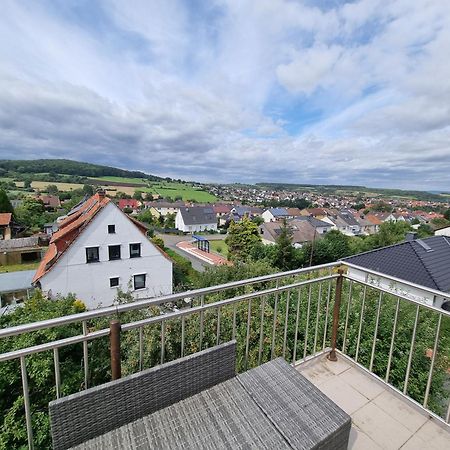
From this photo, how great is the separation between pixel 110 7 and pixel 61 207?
2113 inches

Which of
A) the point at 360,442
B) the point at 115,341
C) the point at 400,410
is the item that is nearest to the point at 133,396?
the point at 115,341

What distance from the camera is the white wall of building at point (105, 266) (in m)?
12.5

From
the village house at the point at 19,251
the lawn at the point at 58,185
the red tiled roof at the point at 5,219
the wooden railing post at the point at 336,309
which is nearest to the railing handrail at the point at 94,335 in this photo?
the wooden railing post at the point at 336,309

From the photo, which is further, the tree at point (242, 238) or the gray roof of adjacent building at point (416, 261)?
the tree at point (242, 238)

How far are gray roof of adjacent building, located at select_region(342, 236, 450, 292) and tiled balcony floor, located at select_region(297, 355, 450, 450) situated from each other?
1198cm

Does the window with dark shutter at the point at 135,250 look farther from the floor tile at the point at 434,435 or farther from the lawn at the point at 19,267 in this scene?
the floor tile at the point at 434,435

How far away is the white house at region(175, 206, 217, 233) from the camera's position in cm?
4872

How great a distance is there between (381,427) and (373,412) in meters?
0.15

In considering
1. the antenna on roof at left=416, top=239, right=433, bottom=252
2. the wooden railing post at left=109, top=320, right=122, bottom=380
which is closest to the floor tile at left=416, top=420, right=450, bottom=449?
the wooden railing post at left=109, top=320, right=122, bottom=380

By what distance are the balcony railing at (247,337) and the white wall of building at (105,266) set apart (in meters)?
9.32

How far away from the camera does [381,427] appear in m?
2.01

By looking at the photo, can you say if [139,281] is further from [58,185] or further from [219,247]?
[58,185]

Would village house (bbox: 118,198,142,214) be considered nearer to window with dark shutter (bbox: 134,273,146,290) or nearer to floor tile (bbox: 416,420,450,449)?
window with dark shutter (bbox: 134,273,146,290)

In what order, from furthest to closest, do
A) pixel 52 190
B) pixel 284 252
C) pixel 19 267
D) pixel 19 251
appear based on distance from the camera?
pixel 52 190, pixel 284 252, pixel 19 251, pixel 19 267
